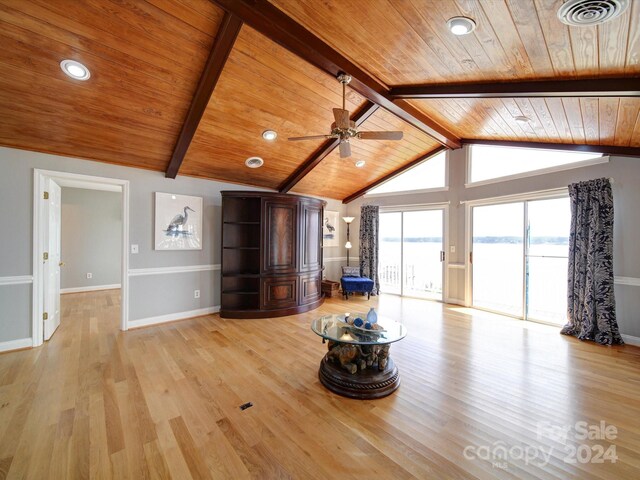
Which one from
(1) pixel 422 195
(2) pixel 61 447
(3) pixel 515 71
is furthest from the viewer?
→ (1) pixel 422 195

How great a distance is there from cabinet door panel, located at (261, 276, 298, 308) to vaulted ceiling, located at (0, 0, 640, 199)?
223 centimetres

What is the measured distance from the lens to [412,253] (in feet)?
19.7

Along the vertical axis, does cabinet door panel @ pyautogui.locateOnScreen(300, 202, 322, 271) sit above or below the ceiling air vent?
below

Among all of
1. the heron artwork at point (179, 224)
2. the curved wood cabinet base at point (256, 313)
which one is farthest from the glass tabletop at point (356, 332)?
the heron artwork at point (179, 224)

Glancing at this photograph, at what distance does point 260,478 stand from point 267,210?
11.6 ft

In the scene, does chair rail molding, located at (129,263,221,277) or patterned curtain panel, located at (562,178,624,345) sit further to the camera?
chair rail molding, located at (129,263,221,277)

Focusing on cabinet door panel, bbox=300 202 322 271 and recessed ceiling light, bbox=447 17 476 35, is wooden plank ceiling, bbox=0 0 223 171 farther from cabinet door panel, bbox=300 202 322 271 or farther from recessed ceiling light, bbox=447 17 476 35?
cabinet door panel, bbox=300 202 322 271

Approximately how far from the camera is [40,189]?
10.2 ft

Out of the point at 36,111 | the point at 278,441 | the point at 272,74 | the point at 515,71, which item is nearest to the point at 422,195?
the point at 515,71

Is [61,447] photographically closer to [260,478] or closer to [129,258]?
[260,478]

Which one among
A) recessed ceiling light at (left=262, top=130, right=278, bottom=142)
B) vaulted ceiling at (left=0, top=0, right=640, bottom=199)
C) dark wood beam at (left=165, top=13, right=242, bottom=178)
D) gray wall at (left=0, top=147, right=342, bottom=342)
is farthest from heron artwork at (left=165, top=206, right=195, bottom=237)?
recessed ceiling light at (left=262, top=130, right=278, bottom=142)

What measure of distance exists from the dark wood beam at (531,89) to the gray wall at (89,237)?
7071 mm

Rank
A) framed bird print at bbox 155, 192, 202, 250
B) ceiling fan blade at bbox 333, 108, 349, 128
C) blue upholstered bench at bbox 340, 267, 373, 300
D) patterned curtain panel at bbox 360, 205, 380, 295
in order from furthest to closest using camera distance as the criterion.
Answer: patterned curtain panel at bbox 360, 205, 380, 295, blue upholstered bench at bbox 340, 267, 373, 300, framed bird print at bbox 155, 192, 202, 250, ceiling fan blade at bbox 333, 108, 349, 128

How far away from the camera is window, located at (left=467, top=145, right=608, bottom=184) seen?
3787 mm
